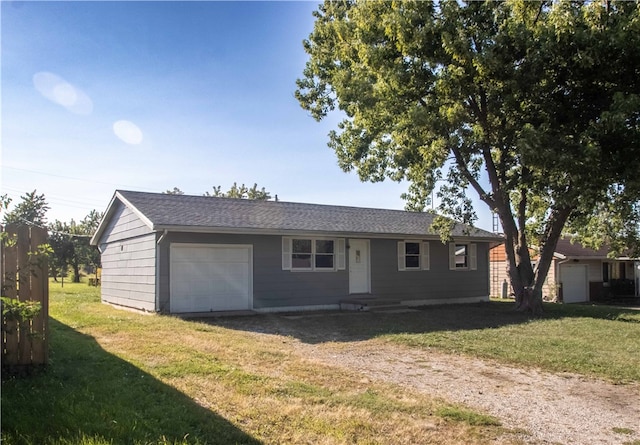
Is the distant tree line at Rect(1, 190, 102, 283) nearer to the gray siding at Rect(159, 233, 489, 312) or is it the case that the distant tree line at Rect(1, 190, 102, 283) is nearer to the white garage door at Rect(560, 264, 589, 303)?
the gray siding at Rect(159, 233, 489, 312)

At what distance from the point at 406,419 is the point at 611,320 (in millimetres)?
12119

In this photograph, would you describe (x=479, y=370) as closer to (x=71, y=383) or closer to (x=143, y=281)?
(x=71, y=383)

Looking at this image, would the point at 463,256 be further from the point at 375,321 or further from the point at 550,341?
the point at 550,341

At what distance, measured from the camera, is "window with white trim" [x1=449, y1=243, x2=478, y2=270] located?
782 inches

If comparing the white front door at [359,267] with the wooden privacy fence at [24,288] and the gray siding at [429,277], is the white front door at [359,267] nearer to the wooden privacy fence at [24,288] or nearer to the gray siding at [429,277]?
the gray siding at [429,277]

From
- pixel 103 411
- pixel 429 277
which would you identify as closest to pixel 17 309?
pixel 103 411

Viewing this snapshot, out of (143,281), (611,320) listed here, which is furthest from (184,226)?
(611,320)

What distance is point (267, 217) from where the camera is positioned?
16359 mm

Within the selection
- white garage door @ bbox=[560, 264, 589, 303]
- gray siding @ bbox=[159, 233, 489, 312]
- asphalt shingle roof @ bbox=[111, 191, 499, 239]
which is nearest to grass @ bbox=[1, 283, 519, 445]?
asphalt shingle roof @ bbox=[111, 191, 499, 239]

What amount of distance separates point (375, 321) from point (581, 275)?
18734mm

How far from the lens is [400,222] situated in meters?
19.8

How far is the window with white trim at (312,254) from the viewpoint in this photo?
15891 millimetres

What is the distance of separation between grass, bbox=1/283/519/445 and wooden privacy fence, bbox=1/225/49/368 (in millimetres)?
293

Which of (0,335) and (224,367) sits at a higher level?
(0,335)
